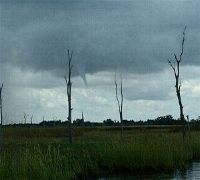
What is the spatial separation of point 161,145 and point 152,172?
1.61 meters

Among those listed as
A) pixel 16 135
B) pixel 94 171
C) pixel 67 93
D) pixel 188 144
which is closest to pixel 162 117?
pixel 16 135

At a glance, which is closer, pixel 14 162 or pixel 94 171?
pixel 14 162

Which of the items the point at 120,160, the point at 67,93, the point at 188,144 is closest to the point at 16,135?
the point at 67,93

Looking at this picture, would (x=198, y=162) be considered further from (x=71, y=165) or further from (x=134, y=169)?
(x=71, y=165)

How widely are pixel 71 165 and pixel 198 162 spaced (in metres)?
10.2

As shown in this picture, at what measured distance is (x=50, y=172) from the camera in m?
18.2

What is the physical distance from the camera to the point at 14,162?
1759cm

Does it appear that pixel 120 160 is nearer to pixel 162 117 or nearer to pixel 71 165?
pixel 71 165

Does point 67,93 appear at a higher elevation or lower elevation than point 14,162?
higher

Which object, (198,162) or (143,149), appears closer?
(143,149)

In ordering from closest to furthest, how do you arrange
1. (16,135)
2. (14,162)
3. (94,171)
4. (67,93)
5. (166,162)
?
(14,162), (94,171), (166,162), (67,93), (16,135)

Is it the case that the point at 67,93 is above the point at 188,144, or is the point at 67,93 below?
above

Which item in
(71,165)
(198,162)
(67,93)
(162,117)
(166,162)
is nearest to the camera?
(71,165)

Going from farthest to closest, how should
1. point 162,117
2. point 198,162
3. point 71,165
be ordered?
1. point 162,117
2. point 198,162
3. point 71,165
